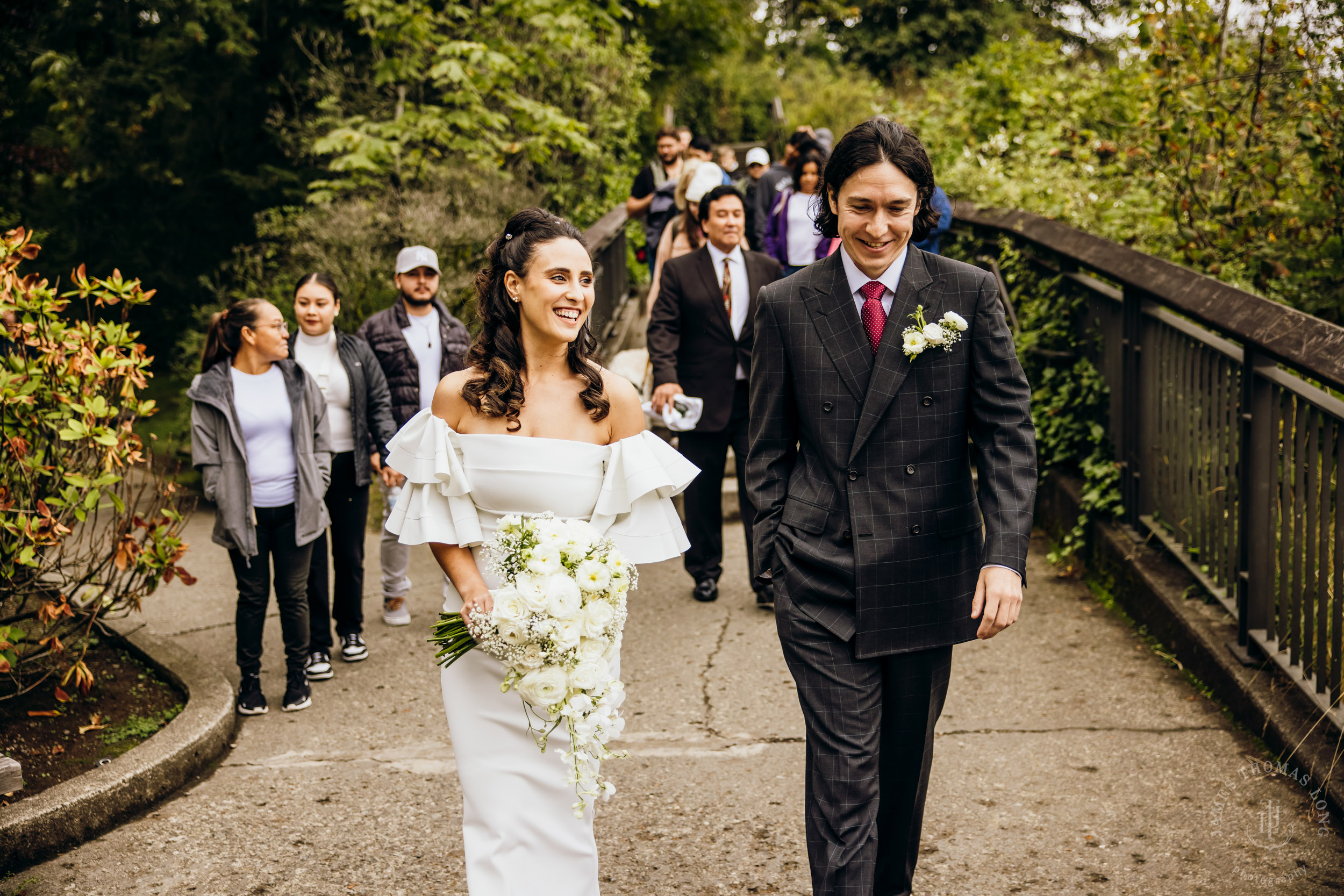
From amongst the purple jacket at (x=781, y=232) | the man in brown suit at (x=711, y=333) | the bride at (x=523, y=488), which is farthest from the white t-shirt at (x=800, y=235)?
the bride at (x=523, y=488)

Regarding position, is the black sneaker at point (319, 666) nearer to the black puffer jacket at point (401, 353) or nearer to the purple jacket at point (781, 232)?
the black puffer jacket at point (401, 353)

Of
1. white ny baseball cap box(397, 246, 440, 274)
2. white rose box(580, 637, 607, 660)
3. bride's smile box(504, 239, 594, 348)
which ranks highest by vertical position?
white ny baseball cap box(397, 246, 440, 274)

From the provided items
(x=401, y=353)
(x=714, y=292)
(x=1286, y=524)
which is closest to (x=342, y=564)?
(x=401, y=353)

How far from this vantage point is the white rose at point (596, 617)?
9.47ft

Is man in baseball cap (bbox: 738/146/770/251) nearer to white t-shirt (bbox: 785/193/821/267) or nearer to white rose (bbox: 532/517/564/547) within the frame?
white t-shirt (bbox: 785/193/821/267)

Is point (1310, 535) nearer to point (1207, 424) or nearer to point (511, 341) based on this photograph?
point (1207, 424)

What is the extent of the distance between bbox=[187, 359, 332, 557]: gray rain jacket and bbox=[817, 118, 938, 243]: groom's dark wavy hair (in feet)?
11.2

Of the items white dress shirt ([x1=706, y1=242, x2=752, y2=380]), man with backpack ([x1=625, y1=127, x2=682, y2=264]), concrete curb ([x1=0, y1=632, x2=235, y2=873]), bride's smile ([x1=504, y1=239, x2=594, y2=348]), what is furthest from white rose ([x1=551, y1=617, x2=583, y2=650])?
man with backpack ([x1=625, y1=127, x2=682, y2=264])

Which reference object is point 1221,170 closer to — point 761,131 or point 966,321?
point 966,321

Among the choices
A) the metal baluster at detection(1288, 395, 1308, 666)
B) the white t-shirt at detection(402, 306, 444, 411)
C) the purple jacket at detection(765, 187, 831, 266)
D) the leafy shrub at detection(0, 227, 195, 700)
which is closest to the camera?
the metal baluster at detection(1288, 395, 1308, 666)

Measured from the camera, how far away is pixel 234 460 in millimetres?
5461

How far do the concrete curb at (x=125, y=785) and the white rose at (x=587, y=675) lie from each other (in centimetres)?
245

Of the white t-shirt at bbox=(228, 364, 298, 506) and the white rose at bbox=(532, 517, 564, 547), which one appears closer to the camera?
the white rose at bbox=(532, 517, 564, 547)

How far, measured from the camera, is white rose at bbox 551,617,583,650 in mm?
2834
